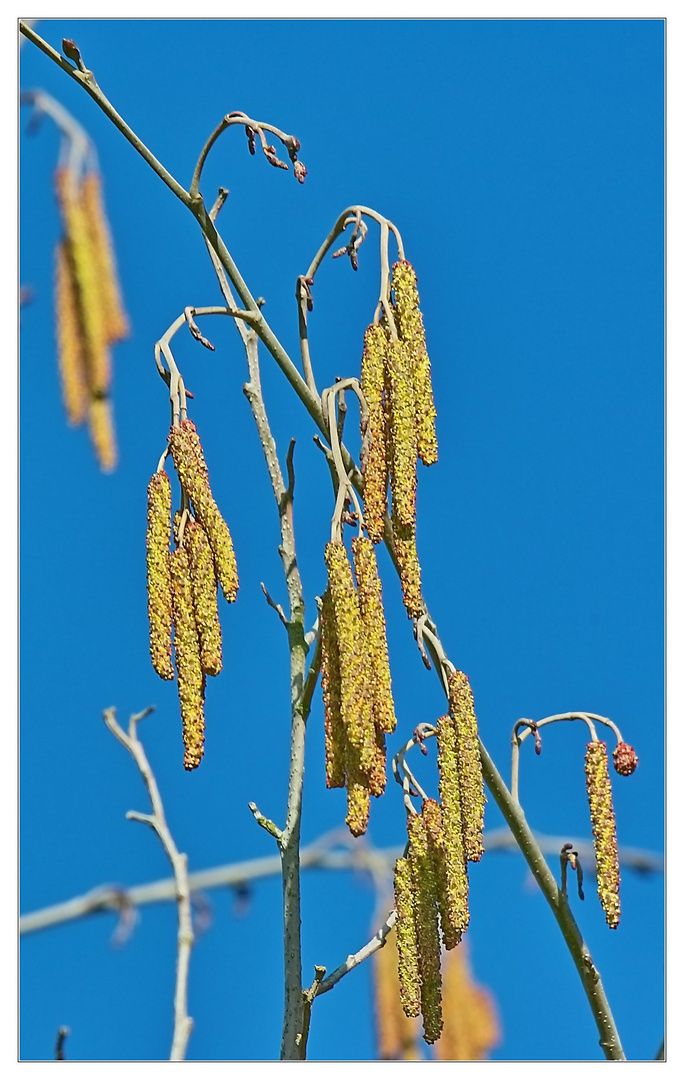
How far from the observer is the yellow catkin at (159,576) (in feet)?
4.94

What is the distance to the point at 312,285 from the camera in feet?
6.46

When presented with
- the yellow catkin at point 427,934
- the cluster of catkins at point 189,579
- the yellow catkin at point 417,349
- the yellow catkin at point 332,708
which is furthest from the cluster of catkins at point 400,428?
the yellow catkin at point 427,934

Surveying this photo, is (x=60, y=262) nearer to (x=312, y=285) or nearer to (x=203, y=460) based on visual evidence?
(x=203, y=460)

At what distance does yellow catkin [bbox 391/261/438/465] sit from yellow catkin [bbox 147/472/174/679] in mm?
346

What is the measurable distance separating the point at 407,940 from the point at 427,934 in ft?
0.09

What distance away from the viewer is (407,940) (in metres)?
1.62

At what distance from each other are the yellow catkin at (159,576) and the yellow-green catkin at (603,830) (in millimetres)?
675

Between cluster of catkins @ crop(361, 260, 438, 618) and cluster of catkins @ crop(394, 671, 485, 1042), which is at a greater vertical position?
cluster of catkins @ crop(361, 260, 438, 618)

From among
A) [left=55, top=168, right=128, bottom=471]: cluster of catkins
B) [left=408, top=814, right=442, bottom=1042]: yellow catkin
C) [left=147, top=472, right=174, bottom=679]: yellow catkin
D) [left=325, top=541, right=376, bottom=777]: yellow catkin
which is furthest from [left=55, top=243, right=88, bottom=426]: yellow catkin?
[left=408, top=814, right=442, bottom=1042]: yellow catkin

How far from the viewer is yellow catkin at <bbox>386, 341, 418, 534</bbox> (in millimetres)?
1536

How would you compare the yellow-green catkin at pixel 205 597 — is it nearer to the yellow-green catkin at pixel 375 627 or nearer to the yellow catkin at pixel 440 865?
the yellow-green catkin at pixel 375 627

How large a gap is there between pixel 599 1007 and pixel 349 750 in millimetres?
713

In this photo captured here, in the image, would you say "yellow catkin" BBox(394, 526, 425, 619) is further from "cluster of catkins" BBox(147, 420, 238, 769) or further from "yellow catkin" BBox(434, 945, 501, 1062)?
"yellow catkin" BBox(434, 945, 501, 1062)
